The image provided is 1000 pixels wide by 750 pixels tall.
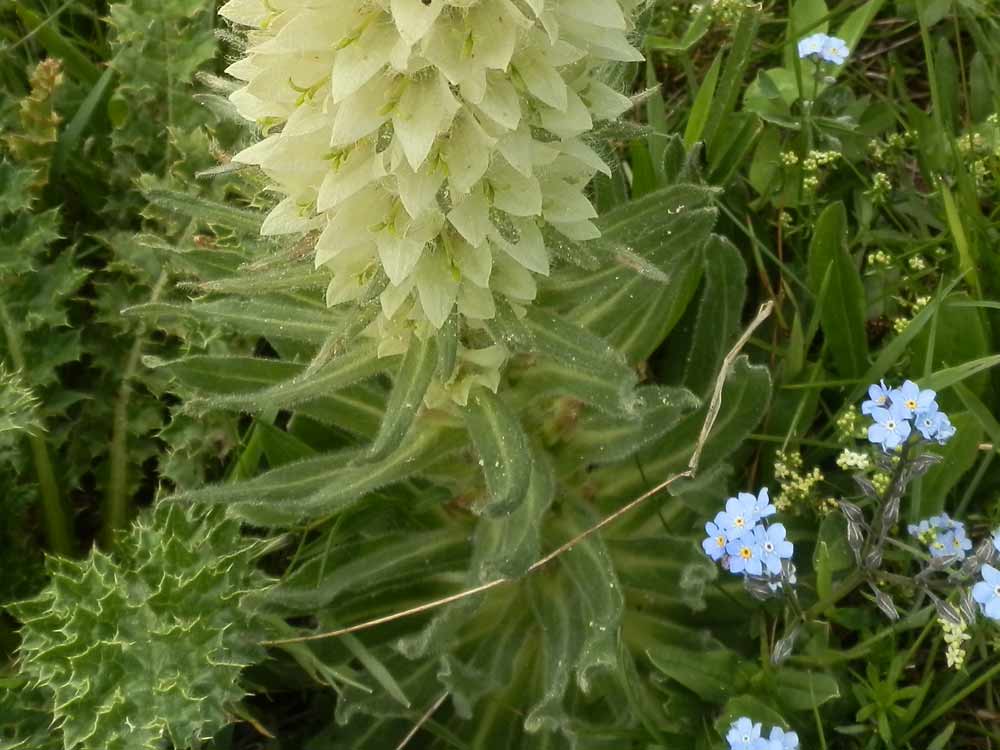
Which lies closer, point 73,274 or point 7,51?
point 73,274

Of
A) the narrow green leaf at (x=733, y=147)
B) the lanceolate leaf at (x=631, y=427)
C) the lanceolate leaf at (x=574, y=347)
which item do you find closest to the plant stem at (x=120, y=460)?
the lanceolate leaf at (x=631, y=427)

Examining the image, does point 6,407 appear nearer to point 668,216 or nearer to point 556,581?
point 556,581

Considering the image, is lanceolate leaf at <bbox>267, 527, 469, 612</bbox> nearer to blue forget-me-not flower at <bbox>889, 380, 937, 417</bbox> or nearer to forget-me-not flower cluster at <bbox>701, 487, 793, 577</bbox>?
forget-me-not flower cluster at <bbox>701, 487, 793, 577</bbox>

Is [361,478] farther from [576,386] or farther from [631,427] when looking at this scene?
[631,427]

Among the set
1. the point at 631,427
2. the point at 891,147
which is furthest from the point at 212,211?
the point at 891,147

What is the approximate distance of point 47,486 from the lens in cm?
318

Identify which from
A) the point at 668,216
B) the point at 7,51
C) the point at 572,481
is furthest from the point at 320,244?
the point at 7,51

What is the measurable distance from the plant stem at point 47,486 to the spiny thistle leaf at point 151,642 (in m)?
0.51

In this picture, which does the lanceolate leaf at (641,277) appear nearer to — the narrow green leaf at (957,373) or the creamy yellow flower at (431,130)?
the creamy yellow flower at (431,130)

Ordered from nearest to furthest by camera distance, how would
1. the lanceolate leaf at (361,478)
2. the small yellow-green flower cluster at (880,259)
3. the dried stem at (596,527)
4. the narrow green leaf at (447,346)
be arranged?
the narrow green leaf at (447,346)
the lanceolate leaf at (361,478)
the dried stem at (596,527)
the small yellow-green flower cluster at (880,259)

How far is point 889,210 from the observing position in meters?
3.22

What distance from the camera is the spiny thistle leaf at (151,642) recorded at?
2.46 meters

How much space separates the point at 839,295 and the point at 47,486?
219cm

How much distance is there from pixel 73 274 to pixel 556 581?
5.35ft
